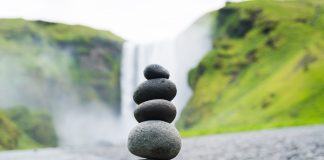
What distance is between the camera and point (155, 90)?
19.2 metres

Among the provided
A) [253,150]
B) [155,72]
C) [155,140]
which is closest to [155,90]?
[155,72]

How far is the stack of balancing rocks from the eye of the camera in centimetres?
1736

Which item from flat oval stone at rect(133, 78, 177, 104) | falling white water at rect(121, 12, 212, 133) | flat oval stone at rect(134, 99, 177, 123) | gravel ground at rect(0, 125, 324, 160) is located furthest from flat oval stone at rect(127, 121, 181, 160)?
falling white water at rect(121, 12, 212, 133)

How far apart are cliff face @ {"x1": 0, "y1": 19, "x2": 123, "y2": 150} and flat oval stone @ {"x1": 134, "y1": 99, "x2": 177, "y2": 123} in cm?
12022

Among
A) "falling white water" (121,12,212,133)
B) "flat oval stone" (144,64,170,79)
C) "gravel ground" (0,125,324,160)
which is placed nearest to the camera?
"flat oval stone" (144,64,170,79)

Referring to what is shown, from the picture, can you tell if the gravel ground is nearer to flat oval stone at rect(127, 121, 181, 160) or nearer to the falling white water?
flat oval stone at rect(127, 121, 181, 160)

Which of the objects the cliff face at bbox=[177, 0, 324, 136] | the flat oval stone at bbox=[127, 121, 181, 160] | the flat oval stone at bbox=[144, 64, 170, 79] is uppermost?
the cliff face at bbox=[177, 0, 324, 136]

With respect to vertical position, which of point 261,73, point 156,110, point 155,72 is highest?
point 261,73

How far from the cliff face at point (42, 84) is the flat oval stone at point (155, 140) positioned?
121 m

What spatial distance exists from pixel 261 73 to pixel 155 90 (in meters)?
137

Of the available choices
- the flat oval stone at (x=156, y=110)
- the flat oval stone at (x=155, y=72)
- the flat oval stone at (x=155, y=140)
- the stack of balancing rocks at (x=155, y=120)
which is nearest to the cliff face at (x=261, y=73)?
the flat oval stone at (x=155, y=72)

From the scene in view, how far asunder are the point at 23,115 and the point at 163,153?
144978 millimetres

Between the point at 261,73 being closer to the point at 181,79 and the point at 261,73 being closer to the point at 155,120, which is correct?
the point at 181,79

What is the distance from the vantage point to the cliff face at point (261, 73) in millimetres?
116062
